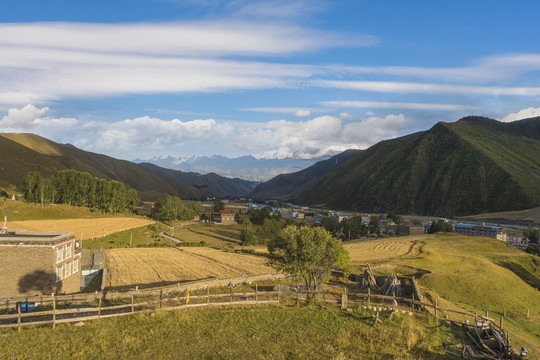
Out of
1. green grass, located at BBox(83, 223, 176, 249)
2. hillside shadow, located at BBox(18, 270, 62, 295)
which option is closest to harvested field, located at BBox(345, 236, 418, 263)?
Answer: green grass, located at BBox(83, 223, 176, 249)

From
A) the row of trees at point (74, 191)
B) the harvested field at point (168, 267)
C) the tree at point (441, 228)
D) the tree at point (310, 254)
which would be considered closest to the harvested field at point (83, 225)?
the row of trees at point (74, 191)

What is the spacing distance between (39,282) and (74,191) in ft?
343

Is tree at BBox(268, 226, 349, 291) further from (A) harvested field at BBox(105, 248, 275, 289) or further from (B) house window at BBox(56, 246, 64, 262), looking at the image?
(B) house window at BBox(56, 246, 64, 262)

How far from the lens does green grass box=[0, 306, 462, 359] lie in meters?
20.7

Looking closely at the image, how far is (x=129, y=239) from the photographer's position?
9881 centimetres

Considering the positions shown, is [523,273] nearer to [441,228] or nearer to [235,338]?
[235,338]

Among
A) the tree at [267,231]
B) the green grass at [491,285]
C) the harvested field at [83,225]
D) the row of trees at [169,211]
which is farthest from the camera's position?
the row of trees at [169,211]

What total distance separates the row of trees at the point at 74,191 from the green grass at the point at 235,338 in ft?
360

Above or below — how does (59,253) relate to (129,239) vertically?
above

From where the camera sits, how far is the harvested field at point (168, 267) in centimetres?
5144

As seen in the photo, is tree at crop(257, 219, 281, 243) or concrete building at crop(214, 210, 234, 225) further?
concrete building at crop(214, 210, 234, 225)

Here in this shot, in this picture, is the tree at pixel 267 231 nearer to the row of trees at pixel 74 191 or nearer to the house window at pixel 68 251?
the row of trees at pixel 74 191

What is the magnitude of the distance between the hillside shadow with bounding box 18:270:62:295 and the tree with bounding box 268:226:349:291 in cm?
2378

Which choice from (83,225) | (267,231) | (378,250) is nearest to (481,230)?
(378,250)
